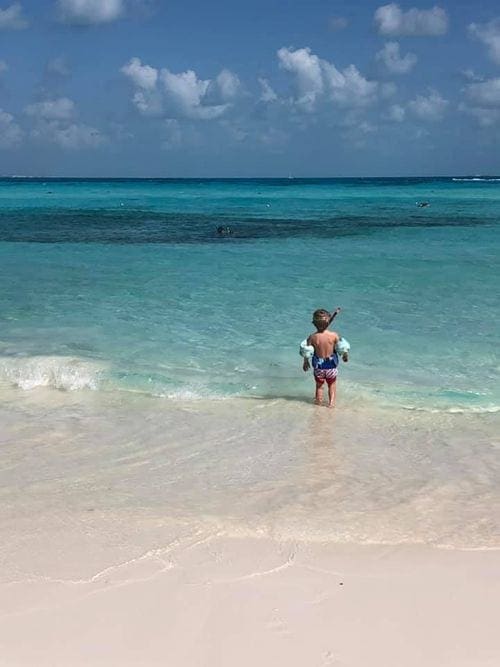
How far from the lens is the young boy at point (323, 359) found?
9312 mm

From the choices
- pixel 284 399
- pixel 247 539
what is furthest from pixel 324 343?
pixel 247 539

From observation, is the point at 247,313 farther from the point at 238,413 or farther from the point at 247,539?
the point at 247,539

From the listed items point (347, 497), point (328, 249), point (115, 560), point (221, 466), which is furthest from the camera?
point (328, 249)

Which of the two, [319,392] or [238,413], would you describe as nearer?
[238,413]

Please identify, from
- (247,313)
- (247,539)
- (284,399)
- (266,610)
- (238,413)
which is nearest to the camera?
(266,610)

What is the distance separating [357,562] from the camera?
5.32m

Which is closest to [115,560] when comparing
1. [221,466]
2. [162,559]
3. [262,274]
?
[162,559]

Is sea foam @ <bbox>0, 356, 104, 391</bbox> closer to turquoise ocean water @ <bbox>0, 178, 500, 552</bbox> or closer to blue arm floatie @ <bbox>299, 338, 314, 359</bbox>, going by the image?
turquoise ocean water @ <bbox>0, 178, 500, 552</bbox>

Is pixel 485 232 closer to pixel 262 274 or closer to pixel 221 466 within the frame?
pixel 262 274

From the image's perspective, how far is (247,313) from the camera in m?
15.0

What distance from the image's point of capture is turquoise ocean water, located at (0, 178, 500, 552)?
6055 mm

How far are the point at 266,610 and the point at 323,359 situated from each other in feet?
16.3

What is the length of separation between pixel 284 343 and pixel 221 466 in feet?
17.5

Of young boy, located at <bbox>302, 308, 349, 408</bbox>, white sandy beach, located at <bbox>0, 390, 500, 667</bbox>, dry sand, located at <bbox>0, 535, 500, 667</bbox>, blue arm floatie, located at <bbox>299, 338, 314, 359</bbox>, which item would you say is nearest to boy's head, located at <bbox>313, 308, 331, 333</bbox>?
young boy, located at <bbox>302, 308, 349, 408</bbox>
